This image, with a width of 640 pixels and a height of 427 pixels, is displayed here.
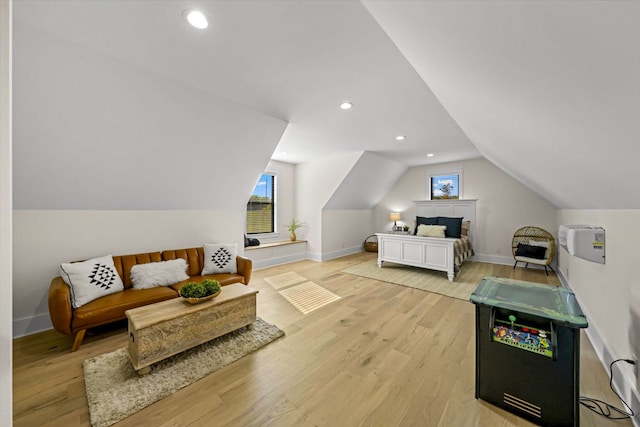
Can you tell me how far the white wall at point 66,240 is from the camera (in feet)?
8.42

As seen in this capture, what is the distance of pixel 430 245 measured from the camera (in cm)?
447

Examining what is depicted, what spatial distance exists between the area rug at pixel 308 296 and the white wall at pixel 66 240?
1.82 metres

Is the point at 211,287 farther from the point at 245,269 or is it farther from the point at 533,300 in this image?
the point at 533,300

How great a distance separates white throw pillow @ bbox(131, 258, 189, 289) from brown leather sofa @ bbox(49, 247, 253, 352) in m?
0.08

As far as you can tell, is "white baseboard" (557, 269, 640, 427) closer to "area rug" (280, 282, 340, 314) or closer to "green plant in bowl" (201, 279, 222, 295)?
"area rug" (280, 282, 340, 314)

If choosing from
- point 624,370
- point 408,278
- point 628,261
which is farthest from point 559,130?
point 408,278

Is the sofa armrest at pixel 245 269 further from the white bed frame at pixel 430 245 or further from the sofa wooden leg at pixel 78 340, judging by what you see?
the white bed frame at pixel 430 245

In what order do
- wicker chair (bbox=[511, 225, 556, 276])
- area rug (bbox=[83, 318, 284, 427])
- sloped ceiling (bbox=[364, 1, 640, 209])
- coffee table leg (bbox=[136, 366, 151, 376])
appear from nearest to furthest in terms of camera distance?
sloped ceiling (bbox=[364, 1, 640, 209]), area rug (bbox=[83, 318, 284, 427]), coffee table leg (bbox=[136, 366, 151, 376]), wicker chair (bbox=[511, 225, 556, 276])

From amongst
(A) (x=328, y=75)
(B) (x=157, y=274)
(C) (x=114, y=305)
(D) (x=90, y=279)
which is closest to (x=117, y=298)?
(C) (x=114, y=305)

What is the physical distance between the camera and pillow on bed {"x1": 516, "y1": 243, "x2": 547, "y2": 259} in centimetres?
455

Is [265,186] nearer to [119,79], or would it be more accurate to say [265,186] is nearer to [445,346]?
[119,79]

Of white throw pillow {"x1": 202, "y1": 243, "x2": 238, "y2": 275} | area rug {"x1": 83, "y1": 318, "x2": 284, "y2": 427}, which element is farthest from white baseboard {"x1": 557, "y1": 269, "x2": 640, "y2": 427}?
white throw pillow {"x1": 202, "y1": 243, "x2": 238, "y2": 275}

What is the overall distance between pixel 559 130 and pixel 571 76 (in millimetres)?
626

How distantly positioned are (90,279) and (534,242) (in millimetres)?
7226
